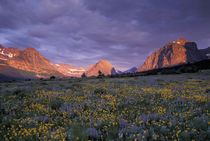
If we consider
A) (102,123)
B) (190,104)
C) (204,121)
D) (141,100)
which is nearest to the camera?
(204,121)

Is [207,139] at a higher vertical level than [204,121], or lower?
lower

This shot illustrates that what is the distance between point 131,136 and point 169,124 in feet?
4.93

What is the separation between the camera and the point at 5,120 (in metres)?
4.50

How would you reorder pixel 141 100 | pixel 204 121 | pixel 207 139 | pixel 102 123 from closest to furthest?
pixel 207 139
pixel 204 121
pixel 102 123
pixel 141 100

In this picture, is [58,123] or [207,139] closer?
[207,139]

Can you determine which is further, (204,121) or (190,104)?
(190,104)

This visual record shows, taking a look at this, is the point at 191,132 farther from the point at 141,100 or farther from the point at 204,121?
the point at 141,100

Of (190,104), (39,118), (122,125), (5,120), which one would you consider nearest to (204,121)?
(190,104)

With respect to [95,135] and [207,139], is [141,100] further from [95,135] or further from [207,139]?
[95,135]

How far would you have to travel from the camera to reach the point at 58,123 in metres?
4.27

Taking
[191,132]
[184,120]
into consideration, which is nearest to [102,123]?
[191,132]

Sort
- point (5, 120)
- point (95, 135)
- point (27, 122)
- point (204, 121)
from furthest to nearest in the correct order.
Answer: point (5, 120), point (27, 122), point (204, 121), point (95, 135)

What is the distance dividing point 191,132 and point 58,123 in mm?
4180

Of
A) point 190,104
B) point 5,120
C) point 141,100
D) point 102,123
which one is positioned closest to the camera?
point 102,123
